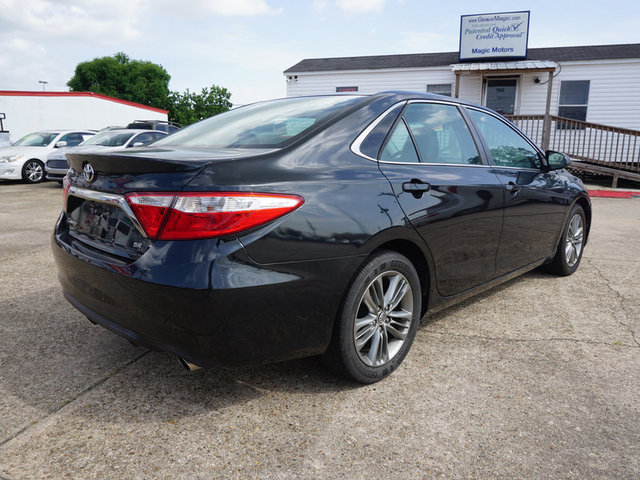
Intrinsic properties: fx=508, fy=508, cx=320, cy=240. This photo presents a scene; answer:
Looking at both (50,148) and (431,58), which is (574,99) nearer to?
(431,58)

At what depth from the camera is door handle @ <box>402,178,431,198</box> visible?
272 cm

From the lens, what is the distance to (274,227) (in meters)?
2.11

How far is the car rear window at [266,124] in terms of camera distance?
8.59 ft

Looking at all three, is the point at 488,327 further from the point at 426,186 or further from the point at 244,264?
the point at 244,264

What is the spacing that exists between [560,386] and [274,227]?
5.86 feet

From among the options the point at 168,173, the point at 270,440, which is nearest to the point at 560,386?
the point at 270,440

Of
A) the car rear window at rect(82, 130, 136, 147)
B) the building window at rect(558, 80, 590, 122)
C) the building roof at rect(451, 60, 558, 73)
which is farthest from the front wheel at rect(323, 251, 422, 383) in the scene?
the building window at rect(558, 80, 590, 122)

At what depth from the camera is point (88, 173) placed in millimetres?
2471

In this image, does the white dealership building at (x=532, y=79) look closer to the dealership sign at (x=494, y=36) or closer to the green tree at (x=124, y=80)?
the dealership sign at (x=494, y=36)

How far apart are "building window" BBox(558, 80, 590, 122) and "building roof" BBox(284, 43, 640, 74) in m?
0.82

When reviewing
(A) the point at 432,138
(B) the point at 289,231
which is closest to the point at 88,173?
(B) the point at 289,231

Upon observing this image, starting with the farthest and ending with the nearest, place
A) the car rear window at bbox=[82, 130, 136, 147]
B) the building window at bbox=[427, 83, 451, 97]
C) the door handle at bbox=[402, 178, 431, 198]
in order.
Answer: the building window at bbox=[427, 83, 451, 97] → the car rear window at bbox=[82, 130, 136, 147] → the door handle at bbox=[402, 178, 431, 198]

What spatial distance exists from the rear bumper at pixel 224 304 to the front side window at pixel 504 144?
1823 mm

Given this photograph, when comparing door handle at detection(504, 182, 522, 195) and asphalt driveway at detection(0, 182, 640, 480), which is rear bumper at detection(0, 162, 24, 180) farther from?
door handle at detection(504, 182, 522, 195)
